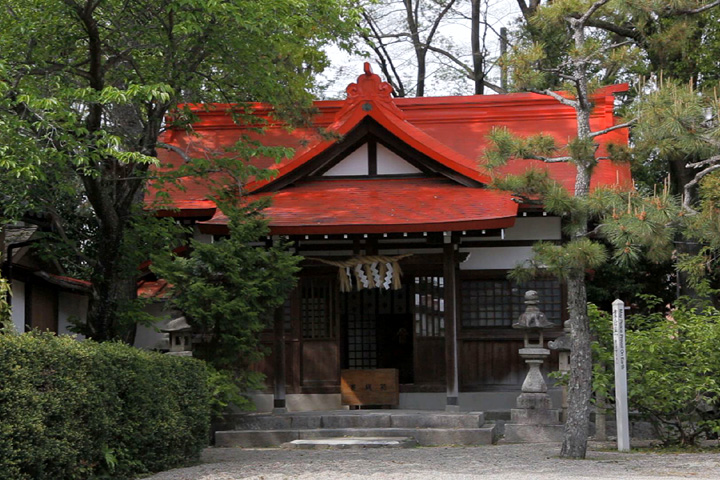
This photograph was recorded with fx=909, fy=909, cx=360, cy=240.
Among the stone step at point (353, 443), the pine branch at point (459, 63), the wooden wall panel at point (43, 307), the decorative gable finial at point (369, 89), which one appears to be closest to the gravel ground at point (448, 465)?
the stone step at point (353, 443)

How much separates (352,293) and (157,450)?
7242mm

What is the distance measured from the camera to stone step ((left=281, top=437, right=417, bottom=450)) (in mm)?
12133

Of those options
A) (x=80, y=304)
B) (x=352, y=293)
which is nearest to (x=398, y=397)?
(x=352, y=293)

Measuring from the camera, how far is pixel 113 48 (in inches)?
492

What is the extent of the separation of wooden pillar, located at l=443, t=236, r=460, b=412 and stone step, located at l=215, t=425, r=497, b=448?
2.49ft

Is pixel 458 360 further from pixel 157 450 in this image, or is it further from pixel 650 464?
Answer: pixel 157 450

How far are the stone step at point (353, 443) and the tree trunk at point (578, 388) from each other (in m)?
2.49

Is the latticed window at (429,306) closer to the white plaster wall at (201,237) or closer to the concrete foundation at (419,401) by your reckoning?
the concrete foundation at (419,401)

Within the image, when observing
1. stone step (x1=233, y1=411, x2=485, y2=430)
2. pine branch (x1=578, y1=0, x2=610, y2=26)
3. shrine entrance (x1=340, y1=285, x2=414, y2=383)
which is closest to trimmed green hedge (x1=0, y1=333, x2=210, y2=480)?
stone step (x1=233, y1=411, x2=485, y2=430)

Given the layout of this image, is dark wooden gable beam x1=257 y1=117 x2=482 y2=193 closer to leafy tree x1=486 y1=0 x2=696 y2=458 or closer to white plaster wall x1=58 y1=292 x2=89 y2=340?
leafy tree x1=486 y1=0 x2=696 y2=458

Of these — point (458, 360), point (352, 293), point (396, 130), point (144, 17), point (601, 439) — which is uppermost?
point (144, 17)

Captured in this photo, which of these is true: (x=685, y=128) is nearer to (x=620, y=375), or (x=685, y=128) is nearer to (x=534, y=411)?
(x=620, y=375)

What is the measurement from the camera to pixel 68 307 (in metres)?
18.4

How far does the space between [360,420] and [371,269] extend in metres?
2.39
